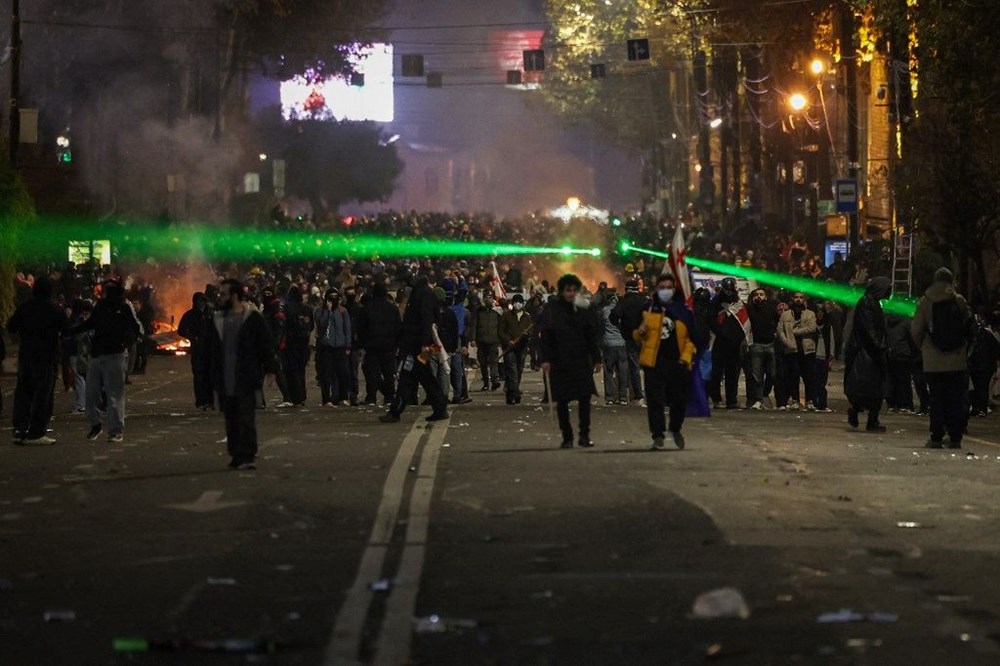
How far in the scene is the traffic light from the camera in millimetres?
57600

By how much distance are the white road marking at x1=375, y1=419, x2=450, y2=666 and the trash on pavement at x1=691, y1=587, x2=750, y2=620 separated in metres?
1.28

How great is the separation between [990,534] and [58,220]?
44004mm

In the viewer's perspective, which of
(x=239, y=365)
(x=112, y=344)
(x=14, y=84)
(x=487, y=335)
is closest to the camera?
(x=239, y=365)

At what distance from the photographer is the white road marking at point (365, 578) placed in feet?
25.4

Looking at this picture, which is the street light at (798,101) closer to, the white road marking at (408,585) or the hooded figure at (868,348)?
the hooded figure at (868,348)

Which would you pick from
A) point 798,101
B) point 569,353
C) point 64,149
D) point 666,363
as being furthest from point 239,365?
point 798,101

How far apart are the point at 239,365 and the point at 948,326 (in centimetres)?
685

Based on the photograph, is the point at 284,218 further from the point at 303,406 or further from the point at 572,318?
the point at 572,318

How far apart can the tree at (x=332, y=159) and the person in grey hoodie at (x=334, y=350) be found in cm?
8925

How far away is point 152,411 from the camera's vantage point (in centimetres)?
2589

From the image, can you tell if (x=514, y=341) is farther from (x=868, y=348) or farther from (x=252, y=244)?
(x=252, y=244)

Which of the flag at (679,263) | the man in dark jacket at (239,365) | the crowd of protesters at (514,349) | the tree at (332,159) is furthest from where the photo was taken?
the tree at (332,159)

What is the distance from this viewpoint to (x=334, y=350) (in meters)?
27.2

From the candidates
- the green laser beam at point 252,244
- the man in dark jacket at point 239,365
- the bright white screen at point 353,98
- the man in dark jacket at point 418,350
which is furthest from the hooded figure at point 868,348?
the bright white screen at point 353,98
